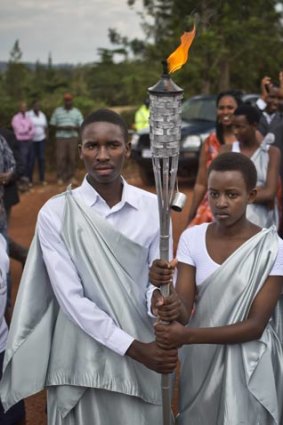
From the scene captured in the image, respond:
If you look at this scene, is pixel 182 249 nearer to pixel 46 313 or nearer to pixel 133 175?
pixel 46 313

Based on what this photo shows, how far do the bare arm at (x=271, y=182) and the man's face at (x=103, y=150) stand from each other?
195 centimetres

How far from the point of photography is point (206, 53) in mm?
19781

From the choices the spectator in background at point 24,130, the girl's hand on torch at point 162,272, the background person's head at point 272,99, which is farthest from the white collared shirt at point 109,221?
the spectator in background at point 24,130

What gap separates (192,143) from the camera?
505 inches

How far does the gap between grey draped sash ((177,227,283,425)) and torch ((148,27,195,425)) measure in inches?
21.4

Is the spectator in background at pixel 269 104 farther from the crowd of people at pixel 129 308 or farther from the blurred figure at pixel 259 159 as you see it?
the crowd of people at pixel 129 308

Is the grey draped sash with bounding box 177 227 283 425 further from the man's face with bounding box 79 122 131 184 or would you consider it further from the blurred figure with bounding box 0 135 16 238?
the blurred figure with bounding box 0 135 16 238

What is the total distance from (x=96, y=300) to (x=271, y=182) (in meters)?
2.21

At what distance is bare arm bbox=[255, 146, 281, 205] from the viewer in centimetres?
446

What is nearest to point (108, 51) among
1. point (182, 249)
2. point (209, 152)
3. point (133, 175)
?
point (133, 175)

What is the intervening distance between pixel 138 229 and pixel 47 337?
55cm

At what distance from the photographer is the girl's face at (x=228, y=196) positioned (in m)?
2.77

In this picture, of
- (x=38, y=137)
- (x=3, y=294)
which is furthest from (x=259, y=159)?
(x=38, y=137)

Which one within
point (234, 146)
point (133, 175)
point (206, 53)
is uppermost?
point (206, 53)
